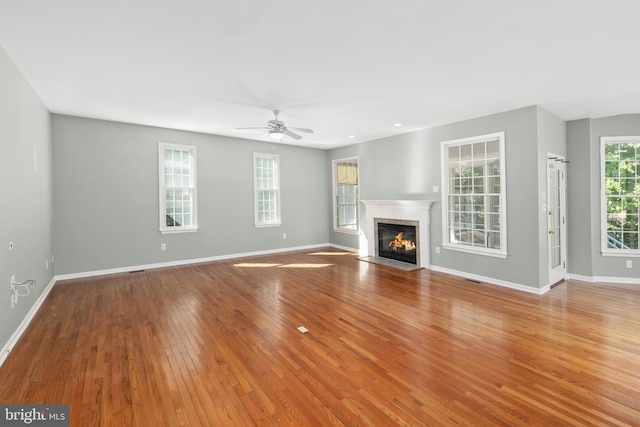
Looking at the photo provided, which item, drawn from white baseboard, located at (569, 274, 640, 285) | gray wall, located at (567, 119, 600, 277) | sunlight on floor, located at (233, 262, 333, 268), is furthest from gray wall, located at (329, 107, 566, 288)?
sunlight on floor, located at (233, 262, 333, 268)

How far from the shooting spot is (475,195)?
4.98m

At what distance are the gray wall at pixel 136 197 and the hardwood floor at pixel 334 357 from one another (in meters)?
1.07

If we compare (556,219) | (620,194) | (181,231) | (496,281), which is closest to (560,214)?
(556,219)

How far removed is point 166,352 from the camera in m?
2.66

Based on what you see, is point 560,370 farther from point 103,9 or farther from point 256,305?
point 103,9

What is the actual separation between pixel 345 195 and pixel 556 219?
4.54 metres

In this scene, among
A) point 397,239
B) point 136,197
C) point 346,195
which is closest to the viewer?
point 136,197

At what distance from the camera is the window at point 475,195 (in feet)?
15.3

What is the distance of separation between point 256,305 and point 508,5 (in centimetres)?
386

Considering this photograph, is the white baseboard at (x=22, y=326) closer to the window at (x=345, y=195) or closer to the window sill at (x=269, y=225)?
the window sill at (x=269, y=225)

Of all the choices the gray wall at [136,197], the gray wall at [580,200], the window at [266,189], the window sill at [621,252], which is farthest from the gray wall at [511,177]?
the gray wall at [136,197]

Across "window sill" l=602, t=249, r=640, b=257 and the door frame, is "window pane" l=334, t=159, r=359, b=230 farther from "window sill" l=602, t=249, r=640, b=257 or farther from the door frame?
"window sill" l=602, t=249, r=640, b=257

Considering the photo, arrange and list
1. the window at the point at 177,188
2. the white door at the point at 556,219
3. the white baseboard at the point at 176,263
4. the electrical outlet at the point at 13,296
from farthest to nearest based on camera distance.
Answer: the window at the point at 177,188
the white baseboard at the point at 176,263
the white door at the point at 556,219
the electrical outlet at the point at 13,296

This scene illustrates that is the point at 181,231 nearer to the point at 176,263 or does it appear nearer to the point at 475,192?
the point at 176,263
